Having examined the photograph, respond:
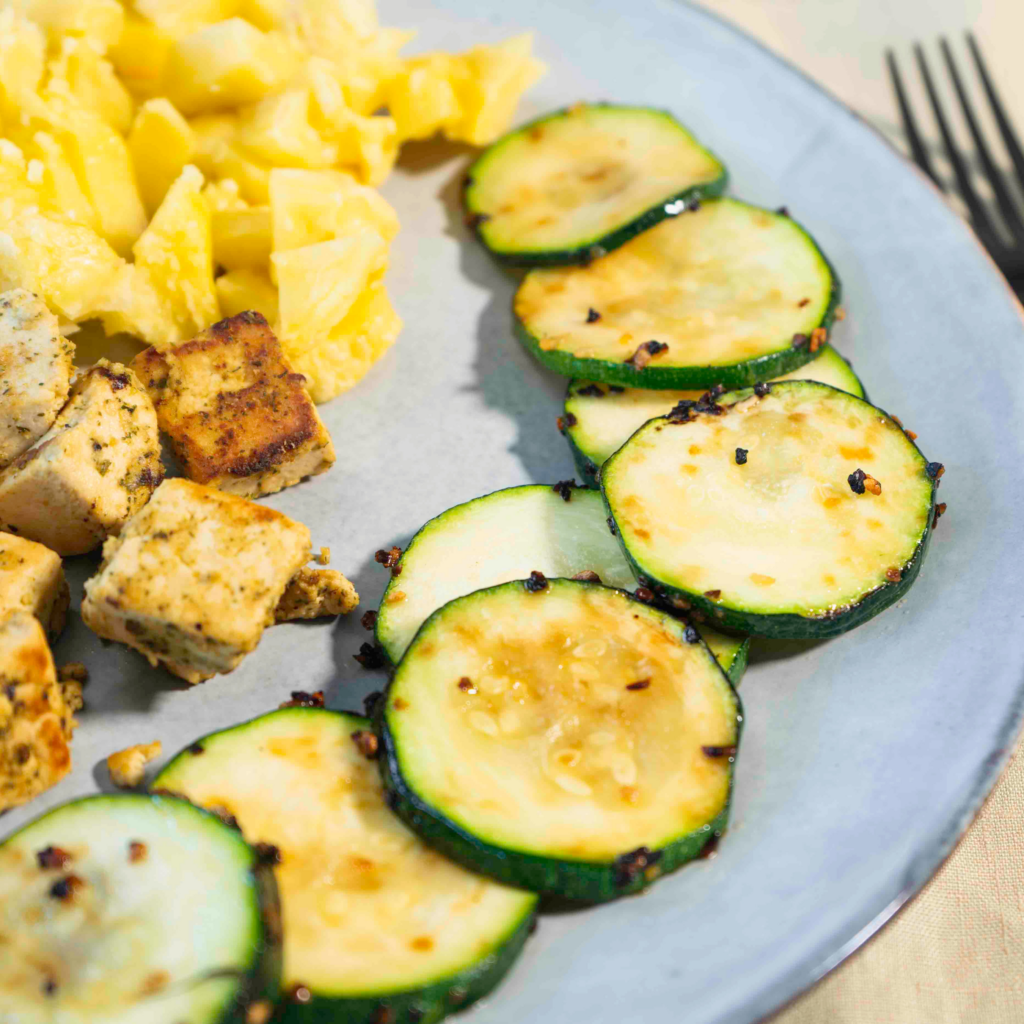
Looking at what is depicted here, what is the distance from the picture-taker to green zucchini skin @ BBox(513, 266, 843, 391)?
133 inches

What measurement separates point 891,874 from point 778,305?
1965mm

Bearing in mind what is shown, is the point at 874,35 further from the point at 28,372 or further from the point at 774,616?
the point at 28,372

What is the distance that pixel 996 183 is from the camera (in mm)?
4695

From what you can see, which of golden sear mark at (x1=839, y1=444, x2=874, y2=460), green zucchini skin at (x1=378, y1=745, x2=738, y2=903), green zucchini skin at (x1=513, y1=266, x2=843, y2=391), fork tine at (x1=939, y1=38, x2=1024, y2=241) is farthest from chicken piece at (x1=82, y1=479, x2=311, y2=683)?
fork tine at (x1=939, y1=38, x2=1024, y2=241)

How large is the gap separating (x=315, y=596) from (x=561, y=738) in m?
0.92

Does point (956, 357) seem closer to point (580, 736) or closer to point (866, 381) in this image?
point (866, 381)

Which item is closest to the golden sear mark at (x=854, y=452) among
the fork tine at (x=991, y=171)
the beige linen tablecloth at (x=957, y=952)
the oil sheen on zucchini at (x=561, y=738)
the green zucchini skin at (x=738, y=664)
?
the green zucchini skin at (x=738, y=664)

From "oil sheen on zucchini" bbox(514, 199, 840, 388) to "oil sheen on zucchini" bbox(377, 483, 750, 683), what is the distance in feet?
1.85

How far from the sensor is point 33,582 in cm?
285

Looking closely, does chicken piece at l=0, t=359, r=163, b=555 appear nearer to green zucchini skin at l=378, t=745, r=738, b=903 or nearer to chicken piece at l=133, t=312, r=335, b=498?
chicken piece at l=133, t=312, r=335, b=498

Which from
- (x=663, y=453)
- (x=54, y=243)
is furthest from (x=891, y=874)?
(x=54, y=243)

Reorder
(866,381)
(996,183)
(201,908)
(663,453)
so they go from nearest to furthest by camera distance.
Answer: (201,908)
(663,453)
(866,381)
(996,183)

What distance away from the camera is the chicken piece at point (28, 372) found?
3076mm

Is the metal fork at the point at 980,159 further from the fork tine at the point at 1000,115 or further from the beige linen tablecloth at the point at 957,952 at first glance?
the beige linen tablecloth at the point at 957,952
